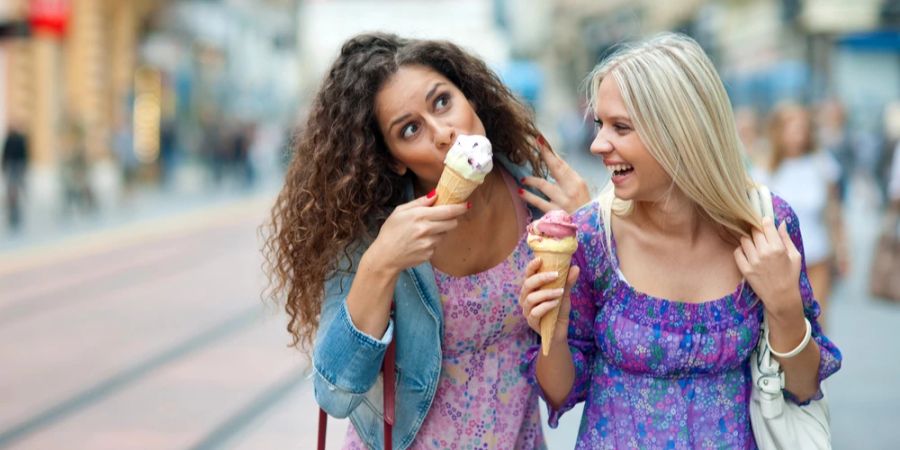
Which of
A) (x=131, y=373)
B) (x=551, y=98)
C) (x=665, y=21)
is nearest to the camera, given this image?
(x=131, y=373)

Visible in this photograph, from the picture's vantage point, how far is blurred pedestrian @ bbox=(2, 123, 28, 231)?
58.1ft

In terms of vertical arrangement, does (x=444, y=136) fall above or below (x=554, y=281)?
above

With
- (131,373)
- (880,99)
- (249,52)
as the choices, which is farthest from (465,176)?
(249,52)

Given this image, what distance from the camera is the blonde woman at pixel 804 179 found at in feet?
21.4

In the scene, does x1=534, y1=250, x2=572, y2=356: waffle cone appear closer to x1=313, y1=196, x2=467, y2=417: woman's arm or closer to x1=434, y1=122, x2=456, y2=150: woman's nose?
x1=313, y1=196, x2=467, y2=417: woman's arm

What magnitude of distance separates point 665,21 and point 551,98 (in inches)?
1325

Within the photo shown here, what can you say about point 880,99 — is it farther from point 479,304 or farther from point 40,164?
point 479,304

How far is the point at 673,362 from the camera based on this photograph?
224 cm

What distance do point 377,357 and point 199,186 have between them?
101 feet

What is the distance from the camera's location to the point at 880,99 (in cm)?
2348

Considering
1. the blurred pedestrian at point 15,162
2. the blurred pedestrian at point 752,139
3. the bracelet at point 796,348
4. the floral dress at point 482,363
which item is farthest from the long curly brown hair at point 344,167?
the blurred pedestrian at point 15,162

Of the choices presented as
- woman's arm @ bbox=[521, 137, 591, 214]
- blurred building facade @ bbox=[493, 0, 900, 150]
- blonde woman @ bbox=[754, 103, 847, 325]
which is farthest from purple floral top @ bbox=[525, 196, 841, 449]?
blurred building facade @ bbox=[493, 0, 900, 150]

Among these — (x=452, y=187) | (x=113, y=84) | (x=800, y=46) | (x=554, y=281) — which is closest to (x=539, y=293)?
(x=554, y=281)

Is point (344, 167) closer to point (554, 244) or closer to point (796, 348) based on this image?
point (554, 244)
